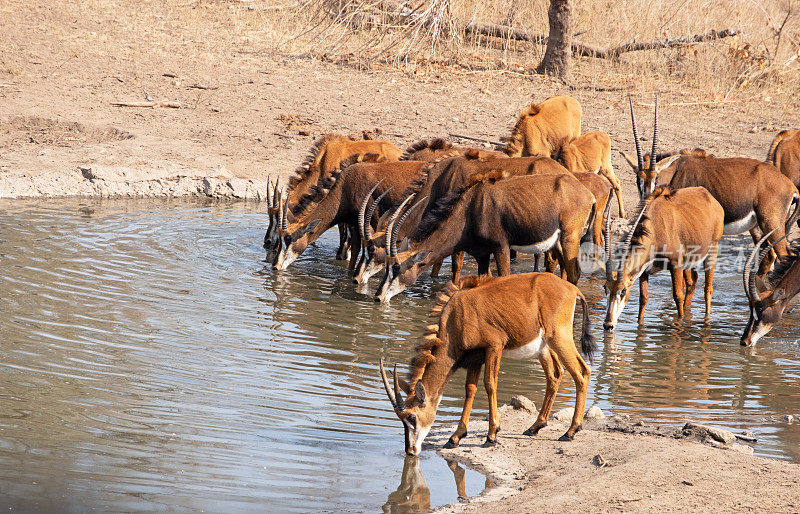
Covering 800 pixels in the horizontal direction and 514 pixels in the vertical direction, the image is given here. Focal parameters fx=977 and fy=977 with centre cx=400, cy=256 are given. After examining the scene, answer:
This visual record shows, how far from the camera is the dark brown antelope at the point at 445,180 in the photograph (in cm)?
1157

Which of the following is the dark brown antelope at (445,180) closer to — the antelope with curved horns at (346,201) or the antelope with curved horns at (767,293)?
the antelope with curved horns at (346,201)

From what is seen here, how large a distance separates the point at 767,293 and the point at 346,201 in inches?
206

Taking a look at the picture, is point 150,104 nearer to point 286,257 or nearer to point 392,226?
point 286,257

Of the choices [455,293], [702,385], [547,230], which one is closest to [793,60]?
[547,230]

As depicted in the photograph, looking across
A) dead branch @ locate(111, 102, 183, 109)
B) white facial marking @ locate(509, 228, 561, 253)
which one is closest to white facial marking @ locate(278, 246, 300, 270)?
white facial marking @ locate(509, 228, 561, 253)

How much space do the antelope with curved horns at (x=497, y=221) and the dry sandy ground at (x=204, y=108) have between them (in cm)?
595

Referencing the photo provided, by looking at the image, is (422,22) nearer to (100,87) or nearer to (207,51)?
(207,51)

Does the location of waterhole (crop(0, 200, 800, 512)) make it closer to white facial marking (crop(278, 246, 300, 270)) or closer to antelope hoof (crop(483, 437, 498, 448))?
white facial marking (crop(278, 246, 300, 270))

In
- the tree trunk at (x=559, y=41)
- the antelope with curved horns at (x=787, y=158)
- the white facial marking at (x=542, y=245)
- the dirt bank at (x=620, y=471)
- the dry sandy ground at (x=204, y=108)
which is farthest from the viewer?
the tree trunk at (x=559, y=41)

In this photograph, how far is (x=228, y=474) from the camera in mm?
5914

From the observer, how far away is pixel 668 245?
34.8ft

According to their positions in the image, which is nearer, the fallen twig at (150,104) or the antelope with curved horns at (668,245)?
the antelope with curved horns at (668,245)

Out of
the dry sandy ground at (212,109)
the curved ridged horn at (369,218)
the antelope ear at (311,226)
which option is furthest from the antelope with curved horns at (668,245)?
the dry sandy ground at (212,109)

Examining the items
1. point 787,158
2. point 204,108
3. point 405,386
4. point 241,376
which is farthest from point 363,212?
point 204,108
